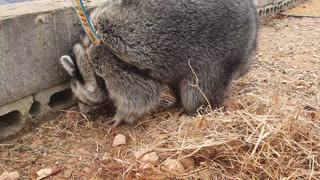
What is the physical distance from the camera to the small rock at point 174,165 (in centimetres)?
237

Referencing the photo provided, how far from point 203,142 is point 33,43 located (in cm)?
147

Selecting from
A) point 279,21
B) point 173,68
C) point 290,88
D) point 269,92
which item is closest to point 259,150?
point 173,68

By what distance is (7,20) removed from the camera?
2824 mm

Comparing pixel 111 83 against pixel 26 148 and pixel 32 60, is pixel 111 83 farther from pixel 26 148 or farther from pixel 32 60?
pixel 26 148

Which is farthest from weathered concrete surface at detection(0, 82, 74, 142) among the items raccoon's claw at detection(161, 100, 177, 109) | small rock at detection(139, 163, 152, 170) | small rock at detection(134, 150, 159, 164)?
small rock at detection(139, 163, 152, 170)

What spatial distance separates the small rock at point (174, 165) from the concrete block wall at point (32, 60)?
4.27 ft

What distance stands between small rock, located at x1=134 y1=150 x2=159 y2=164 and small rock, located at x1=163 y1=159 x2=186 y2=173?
8 centimetres

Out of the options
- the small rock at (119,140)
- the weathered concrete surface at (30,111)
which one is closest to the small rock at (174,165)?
the small rock at (119,140)

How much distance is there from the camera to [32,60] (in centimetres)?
307

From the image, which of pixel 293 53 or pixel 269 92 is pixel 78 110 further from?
pixel 293 53

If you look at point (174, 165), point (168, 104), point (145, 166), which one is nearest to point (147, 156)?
point (145, 166)

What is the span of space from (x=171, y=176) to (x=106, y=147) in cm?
80

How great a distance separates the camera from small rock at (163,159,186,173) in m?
2.37

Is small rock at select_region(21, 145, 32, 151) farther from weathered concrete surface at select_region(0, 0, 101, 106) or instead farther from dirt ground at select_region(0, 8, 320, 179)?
weathered concrete surface at select_region(0, 0, 101, 106)
